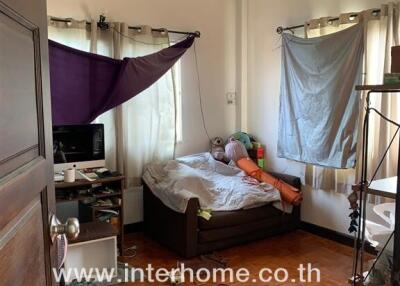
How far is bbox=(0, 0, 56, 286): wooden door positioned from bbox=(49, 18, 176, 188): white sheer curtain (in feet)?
8.63

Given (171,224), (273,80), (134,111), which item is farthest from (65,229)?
(273,80)

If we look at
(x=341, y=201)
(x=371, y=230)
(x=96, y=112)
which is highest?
(x=96, y=112)

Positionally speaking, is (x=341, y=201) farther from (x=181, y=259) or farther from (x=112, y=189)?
(x=112, y=189)

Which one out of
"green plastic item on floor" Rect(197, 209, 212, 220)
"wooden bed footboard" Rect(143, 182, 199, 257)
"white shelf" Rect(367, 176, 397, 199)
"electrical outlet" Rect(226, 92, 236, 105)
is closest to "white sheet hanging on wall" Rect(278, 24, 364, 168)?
"electrical outlet" Rect(226, 92, 236, 105)

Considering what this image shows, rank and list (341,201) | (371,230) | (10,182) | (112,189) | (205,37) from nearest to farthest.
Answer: (10,182), (371,230), (112,189), (341,201), (205,37)

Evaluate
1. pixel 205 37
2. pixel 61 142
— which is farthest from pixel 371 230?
pixel 205 37

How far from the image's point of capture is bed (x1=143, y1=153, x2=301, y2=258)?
316cm

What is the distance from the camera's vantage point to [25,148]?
0.79 meters

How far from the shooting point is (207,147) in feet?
14.3

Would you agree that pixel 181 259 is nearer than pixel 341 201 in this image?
Yes

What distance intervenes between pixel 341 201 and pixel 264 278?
3.77 ft

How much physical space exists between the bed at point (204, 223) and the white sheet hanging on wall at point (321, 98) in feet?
1.39

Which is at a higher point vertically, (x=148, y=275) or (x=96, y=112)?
(x=96, y=112)

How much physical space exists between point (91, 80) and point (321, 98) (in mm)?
2082
